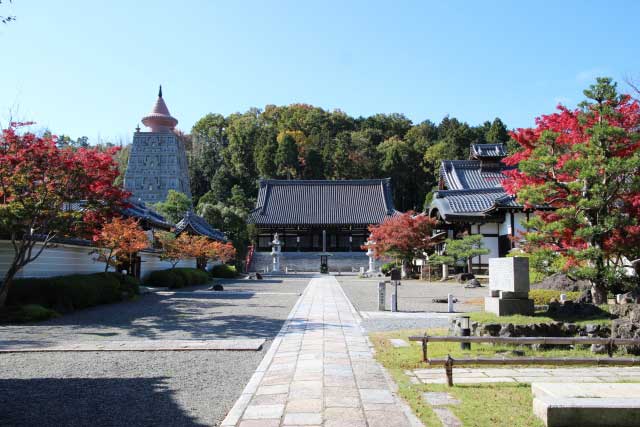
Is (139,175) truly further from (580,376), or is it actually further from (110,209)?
(580,376)

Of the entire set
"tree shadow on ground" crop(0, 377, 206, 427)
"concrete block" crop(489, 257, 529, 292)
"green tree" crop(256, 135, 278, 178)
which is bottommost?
"tree shadow on ground" crop(0, 377, 206, 427)

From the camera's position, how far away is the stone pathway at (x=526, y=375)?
19.0 feet

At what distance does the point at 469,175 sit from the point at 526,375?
115 feet

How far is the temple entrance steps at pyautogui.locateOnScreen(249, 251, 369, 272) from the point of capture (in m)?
44.2

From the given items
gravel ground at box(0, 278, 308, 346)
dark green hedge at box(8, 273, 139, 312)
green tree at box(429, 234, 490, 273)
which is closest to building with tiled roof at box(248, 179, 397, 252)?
green tree at box(429, 234, 490, 273)

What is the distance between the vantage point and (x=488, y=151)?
39.4 metres

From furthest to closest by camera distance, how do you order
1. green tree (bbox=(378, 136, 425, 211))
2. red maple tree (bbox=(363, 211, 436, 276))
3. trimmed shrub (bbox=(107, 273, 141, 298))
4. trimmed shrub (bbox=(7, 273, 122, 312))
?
green tree (bbox=(378, 136, 425, 211)), red maple tree (bbox=(363, 211, 436, 276)), trimmed shrub (bbox=(107, 273, 141, 298)), trimmed shrub (bbox=(7, 273, 122, 312))

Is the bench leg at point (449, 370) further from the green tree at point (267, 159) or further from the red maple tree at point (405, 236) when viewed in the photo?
the green tree at point (267, 159)

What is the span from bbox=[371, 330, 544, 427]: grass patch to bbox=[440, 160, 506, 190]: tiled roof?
1317 inches

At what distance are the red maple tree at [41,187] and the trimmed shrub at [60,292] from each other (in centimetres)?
40

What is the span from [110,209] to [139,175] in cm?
4121

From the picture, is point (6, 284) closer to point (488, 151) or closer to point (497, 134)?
point (488, 151)

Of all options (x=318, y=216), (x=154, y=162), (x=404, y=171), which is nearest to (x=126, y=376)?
(x=318, y=216)

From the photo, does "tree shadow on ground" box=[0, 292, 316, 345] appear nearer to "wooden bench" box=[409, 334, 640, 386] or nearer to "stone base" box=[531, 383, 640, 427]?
"wooden bench" box=[409, 334, 640, 386]
